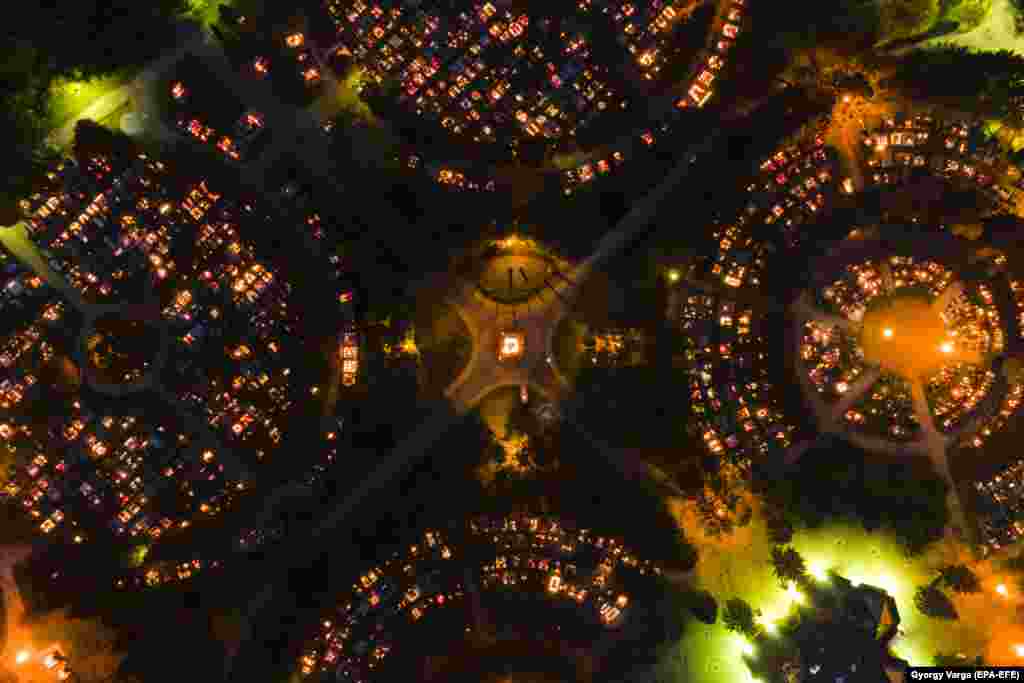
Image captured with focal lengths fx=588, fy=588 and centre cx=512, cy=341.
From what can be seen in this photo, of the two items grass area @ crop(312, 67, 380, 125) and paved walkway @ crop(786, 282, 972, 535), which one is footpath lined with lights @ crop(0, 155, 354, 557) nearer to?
grass area @ crop(312, 67, 380, 125)

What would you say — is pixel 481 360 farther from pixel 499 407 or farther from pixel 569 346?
pixel 569 346

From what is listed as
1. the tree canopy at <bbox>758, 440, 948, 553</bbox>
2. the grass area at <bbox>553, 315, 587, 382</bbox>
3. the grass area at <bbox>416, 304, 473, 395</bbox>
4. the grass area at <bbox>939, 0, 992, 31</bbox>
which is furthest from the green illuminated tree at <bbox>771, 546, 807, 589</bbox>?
the grass area at <bbox>939, 0, 992, 31</bbox>

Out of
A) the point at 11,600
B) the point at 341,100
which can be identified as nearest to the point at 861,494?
the point at 341,100

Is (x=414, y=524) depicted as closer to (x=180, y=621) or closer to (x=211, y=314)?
(x=180, y=621)

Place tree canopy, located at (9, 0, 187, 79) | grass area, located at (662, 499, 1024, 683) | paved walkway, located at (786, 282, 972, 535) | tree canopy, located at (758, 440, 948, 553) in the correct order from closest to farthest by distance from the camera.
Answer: tree canopy, located at (9, 0, 187, 79) < grass area, located at (662, 499, 1024, 683) < tree canopy, located at (758, 440, 948, 553) < paved walkway, located at (786, 282, 972, 535)

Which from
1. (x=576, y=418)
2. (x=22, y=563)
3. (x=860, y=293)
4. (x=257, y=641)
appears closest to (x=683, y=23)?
(x=860, y=293)

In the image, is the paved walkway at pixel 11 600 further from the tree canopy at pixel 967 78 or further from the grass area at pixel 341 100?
the tree canopy at pixel 967 78
